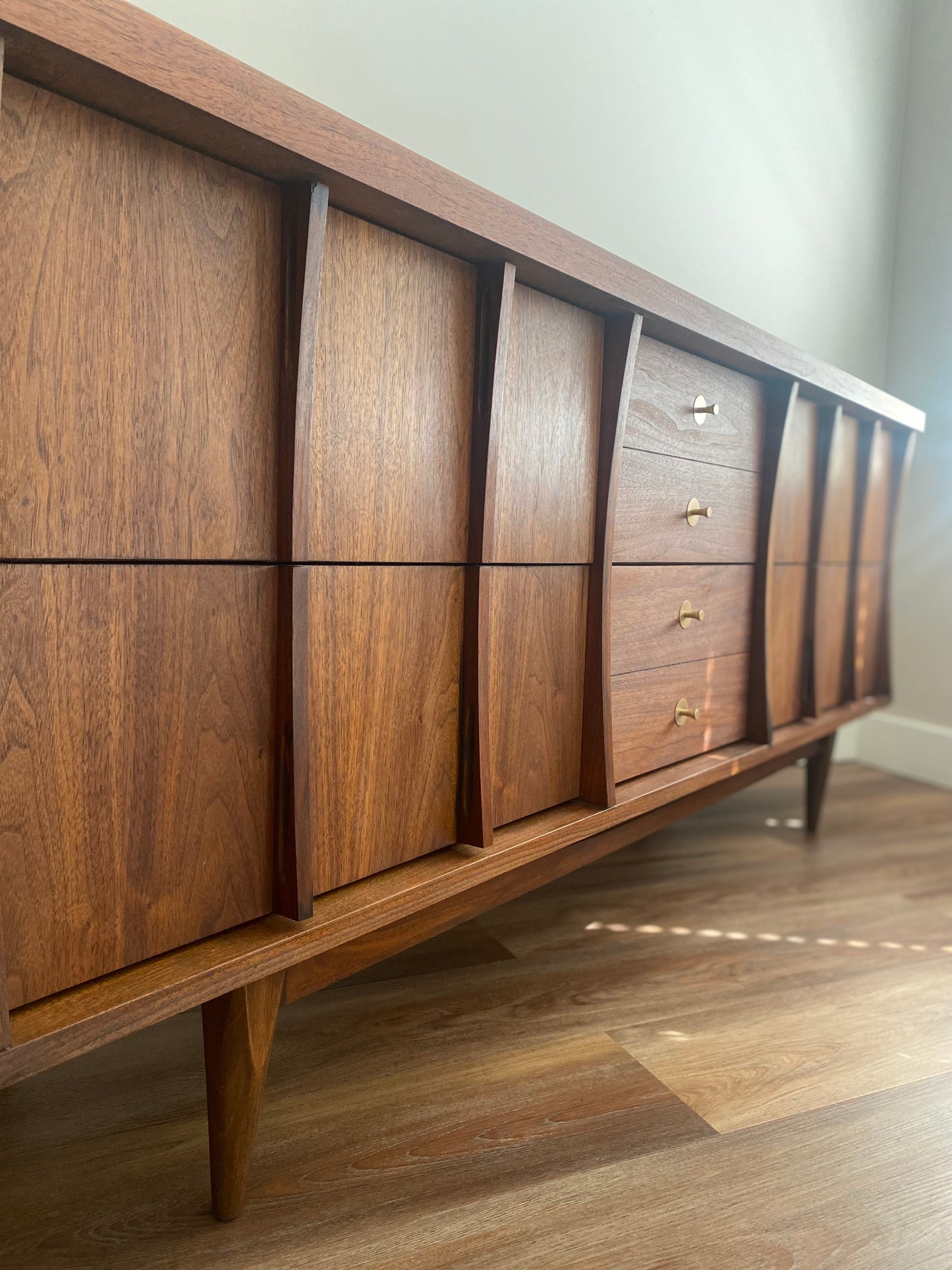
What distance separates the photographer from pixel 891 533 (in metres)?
1.99

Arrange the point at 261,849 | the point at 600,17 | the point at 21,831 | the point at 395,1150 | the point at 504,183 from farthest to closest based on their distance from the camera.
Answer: the point at 600,17 → the point at 504,183 → the point at 395,1150 → the point at 261,849 → the point at 21,831

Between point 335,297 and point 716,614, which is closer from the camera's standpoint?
point 335,297

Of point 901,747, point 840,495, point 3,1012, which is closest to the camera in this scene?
point 3,1012

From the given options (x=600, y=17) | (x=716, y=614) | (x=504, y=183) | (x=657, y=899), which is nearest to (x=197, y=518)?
(x=716, y=614)

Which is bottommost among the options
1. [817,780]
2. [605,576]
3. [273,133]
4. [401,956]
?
[401,956]

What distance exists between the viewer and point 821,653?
1.76 m

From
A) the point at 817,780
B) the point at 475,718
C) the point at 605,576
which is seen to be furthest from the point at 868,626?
the point at 475,718

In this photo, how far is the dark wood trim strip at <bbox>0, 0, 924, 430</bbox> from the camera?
0.51 metres

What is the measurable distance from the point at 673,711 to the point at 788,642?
470 millimetres

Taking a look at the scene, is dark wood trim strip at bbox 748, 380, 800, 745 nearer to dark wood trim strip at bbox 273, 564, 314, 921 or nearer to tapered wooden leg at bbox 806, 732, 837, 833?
tapered wooden leg at bbox 806, 732, 837, 833

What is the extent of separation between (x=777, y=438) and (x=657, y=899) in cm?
79

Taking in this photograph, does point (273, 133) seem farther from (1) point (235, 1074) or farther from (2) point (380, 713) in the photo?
(1) point (235, 1074)

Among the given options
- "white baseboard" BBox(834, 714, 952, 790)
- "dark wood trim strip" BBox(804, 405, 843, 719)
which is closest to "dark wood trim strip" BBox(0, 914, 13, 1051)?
"dark wood trim strip" BBox(804, 405, 843, 719)

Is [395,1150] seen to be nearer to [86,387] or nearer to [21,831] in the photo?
[21,831]
